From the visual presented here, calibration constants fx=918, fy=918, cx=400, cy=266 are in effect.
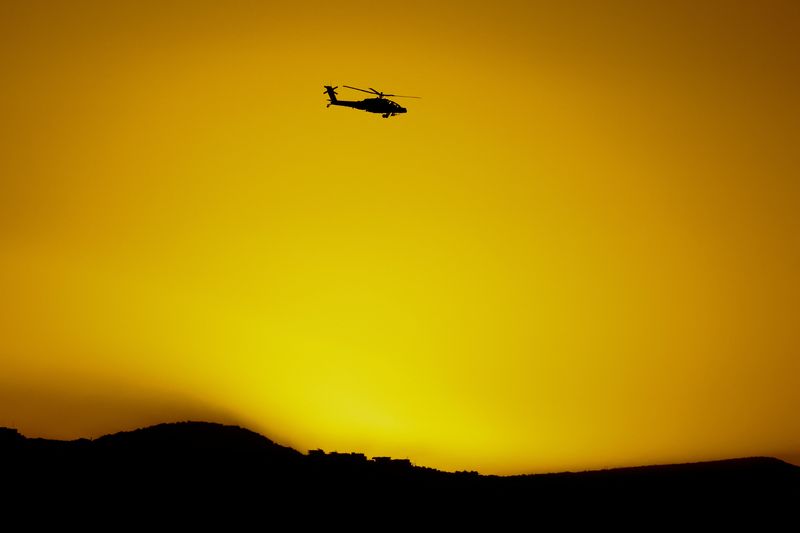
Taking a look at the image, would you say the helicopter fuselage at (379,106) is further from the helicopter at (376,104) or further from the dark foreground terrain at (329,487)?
the dark foreground terrain at (329,487)

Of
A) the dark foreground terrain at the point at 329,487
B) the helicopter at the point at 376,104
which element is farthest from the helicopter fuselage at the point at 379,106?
the dark foreground terrain at the point at 329,487

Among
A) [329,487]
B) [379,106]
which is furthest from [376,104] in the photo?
[329,487]

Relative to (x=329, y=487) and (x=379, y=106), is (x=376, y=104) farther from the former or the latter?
(x=329, y=487)

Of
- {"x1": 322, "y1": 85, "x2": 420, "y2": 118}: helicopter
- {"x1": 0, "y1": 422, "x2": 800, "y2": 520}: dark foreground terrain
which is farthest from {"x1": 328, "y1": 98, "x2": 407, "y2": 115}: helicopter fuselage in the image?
{"x1": 0, "y1": 422, "x2": 800, "y2": 520}: dark foreground terrain

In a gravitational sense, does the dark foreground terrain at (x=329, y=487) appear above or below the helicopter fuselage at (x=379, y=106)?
below

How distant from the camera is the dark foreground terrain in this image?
31438 millimetres

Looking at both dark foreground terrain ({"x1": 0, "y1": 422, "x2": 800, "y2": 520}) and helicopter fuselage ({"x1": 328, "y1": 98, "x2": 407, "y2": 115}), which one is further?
helicopter fuselage ({"x1": 328, "y1": 98, "x2": 407, "y2": 115})

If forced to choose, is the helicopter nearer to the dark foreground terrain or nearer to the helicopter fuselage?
the helicopter fuselage

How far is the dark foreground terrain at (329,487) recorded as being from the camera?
3144cm

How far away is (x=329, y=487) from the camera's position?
33688 mm

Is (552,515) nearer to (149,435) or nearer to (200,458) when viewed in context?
(200,458)

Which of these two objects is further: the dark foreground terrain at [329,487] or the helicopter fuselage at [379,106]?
the helicopter fuselage at [379,106]

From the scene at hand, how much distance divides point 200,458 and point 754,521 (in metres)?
21.2

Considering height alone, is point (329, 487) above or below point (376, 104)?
below
